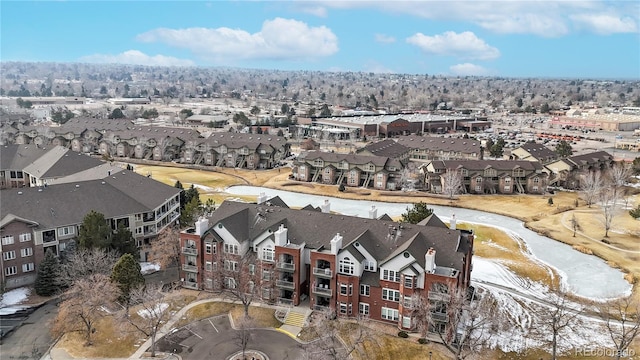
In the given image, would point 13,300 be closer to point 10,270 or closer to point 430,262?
point 10,270

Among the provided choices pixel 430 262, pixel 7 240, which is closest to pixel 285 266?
pixel 430 262

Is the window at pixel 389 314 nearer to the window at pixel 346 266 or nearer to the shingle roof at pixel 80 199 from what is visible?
the window at pixel 346 266

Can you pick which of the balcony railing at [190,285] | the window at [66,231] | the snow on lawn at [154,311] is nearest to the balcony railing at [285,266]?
the balcony railing at [190,285]

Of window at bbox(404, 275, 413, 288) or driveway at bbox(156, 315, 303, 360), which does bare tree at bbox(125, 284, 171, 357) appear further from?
window at bbox(404, 275, 413, 288)

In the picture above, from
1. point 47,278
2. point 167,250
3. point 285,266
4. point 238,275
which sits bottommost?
point 47,278

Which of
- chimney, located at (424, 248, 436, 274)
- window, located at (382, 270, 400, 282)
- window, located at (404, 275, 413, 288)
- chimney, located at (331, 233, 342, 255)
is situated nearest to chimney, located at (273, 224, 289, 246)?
chimney, located at (331, 233, 342, 255)

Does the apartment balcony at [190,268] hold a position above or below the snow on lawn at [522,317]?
above
